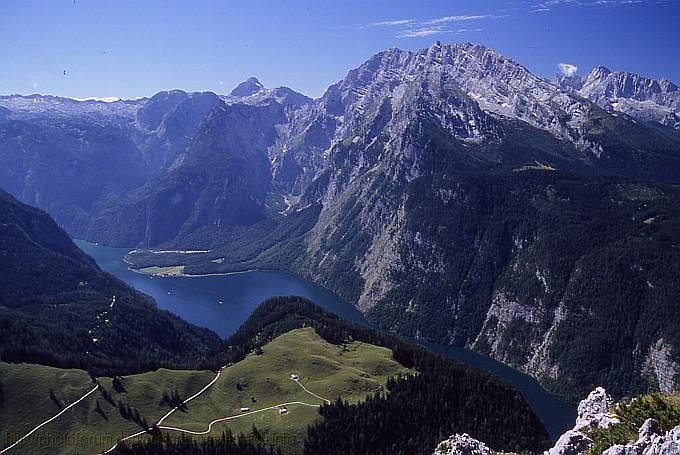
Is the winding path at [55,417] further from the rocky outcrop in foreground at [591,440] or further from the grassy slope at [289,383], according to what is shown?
the rocky outcrop in foreground at [591,440]

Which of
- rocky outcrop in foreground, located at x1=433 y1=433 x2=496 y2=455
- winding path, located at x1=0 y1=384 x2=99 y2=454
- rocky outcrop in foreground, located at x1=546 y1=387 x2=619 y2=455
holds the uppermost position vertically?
rocky outcrop in foreground, located at x1=546 y1=387 x2=619 y2=455

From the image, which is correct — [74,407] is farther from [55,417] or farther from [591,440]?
[591,440]

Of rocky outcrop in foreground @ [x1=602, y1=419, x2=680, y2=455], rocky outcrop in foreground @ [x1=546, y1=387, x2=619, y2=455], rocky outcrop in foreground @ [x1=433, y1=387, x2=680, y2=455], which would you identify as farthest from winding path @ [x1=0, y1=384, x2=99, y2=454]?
rocky outcrop in foreground @ [x1=602, y1=419, x2=680, y2=455]

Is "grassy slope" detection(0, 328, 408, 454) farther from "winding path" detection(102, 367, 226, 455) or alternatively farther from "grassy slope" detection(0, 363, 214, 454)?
"winding path" detection(102, 367, 226, 455)

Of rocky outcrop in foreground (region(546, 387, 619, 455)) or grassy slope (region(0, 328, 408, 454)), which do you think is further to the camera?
grassy slope (region(0, 328, 408, 454))

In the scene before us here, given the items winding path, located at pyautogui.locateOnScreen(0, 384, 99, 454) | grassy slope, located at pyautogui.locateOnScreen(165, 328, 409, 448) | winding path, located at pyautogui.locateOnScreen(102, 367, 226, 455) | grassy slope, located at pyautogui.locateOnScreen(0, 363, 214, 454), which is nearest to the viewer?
winding path, located at pyautogui.locateOnScreen(0, 384, 99, 454)

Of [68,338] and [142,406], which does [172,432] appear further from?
[68,338]

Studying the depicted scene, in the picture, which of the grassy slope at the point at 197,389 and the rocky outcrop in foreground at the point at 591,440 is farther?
the grassy slope at the point at 197,389

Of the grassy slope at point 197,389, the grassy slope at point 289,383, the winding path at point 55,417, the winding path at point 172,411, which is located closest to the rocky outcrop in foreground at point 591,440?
the grassy slope at point 197,389
